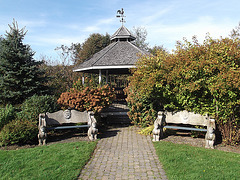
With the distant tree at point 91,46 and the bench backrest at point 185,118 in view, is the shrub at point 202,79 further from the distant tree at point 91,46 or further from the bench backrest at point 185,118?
the distant tree at point 91,46

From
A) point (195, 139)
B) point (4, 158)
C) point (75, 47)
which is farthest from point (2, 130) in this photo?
point (75, 47)

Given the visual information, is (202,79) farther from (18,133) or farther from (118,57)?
(118,57)

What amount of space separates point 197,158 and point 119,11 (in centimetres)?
1215

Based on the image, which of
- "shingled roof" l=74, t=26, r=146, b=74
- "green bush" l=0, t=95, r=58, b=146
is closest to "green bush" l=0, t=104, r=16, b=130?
"green bush" l=0, t=95, r=58, b=146

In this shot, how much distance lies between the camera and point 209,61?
5.87 m

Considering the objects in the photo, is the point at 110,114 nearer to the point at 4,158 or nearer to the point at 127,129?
the point at 127,129

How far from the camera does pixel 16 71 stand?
8477 millimetres

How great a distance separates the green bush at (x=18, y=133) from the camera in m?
6.07

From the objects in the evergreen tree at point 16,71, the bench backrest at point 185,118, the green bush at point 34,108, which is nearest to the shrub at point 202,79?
the bench backrest at point 185,118

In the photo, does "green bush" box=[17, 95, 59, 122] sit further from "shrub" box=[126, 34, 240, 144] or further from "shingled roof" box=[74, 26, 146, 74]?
"shingled roof" box=[74, 26, 146, 74]

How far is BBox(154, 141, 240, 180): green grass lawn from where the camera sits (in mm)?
4085

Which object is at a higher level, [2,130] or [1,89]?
[1,89]

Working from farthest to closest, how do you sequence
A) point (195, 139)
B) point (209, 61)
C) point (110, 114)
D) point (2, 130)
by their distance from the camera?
point (110, 114) → point (195, 139) → point (2, 130) → point (209, 61)

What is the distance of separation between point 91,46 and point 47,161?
20.1 m
